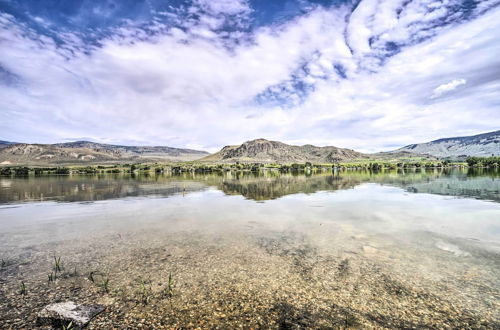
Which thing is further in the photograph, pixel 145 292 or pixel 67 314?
pixel 145 292

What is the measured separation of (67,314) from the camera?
33.6 ft

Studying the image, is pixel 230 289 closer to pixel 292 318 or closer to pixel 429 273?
pixel 292 318

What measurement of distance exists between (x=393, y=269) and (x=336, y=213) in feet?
57.2

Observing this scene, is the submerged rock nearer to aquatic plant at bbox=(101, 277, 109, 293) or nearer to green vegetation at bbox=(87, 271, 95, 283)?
aquatic plant at bbox=(101, 277, 109, 293)

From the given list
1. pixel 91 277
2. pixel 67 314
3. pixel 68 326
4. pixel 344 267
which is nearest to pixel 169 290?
pixel 67 314

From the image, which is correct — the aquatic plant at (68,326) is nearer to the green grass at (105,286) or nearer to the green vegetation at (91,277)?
the green grass at (105,286)

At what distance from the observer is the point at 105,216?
32062 mm

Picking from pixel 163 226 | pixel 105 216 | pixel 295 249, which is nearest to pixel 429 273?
pixel 295 249

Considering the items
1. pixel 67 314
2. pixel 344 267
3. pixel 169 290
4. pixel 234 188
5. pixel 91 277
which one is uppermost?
pixel 234 188

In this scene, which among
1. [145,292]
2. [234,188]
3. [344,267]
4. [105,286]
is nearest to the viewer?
[145,292]

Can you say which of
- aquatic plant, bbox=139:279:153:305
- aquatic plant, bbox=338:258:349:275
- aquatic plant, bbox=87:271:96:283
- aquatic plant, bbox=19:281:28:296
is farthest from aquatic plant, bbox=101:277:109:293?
aquatic plant, bbox=338:258:349:275

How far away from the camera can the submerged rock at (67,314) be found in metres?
9.89

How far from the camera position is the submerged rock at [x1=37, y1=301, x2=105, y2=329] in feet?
32.4

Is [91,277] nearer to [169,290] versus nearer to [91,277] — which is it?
[91,277]
